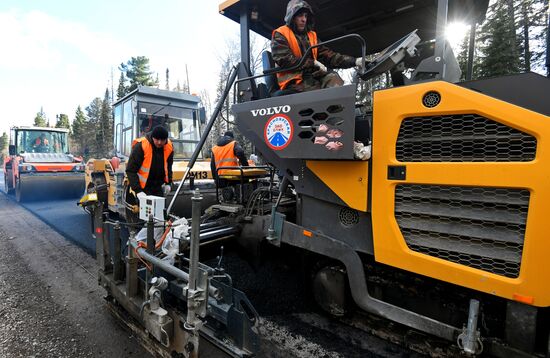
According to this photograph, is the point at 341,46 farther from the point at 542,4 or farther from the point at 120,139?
Answer: the point at 542,4

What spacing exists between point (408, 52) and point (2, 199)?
14557 millimetres

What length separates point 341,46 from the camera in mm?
3939

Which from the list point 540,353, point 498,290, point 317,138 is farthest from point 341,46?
point 540,353

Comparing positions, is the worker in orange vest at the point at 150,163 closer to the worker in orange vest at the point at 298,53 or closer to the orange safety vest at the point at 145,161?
the orange safety vest at the point at 145,161

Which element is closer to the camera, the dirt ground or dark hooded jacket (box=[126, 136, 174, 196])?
the dirt ground

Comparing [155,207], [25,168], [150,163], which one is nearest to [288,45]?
[155,207]

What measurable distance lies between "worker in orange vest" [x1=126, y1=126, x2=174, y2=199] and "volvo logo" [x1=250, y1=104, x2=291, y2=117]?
184cm

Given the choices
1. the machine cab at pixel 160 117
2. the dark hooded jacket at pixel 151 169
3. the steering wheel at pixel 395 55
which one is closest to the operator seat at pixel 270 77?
the steering wheel at pixel 395 55

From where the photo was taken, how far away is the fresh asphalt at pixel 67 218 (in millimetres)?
5847

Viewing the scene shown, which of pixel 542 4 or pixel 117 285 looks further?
pixel 542 4

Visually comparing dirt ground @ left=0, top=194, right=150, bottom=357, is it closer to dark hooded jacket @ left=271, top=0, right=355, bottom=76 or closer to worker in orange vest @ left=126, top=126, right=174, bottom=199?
worker in orange vest @ left=126, top=126, right=174, bottom=199

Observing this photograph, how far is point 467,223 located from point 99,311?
344 cm

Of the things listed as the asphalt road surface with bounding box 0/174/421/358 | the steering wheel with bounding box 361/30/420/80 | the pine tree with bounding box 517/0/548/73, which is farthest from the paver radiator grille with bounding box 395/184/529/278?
the pine tree with bounding box 517/0/548/73

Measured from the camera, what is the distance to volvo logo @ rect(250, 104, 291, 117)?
2.42 m
